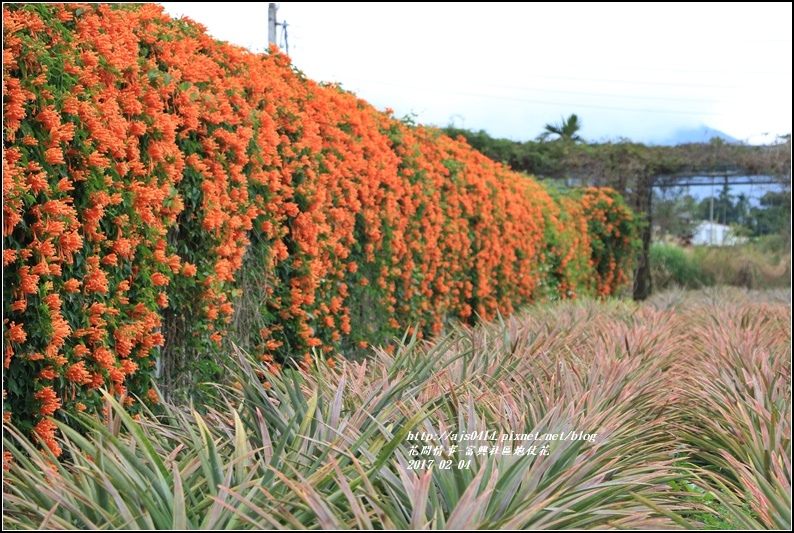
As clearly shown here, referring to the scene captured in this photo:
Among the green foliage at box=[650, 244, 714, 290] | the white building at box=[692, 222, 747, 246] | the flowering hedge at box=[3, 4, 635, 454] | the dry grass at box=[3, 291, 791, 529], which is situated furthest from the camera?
the white building at box=[692, 222, 747, 246]

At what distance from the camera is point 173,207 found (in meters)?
3.85

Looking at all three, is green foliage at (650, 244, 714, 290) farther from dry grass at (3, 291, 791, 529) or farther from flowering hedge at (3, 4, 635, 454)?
dry grass at (3, 291, 791, 529)

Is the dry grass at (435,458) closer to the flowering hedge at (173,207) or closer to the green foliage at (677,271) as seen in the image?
the flowering hedge at (173,207)

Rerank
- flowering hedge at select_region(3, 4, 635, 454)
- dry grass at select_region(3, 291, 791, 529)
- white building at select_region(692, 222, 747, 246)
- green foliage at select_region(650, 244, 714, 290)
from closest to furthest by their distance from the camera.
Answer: dry grass at select_region(3, 291, 791, 529) < flowering hedge at select_region(3, 4, 635, 454) < green foliage at select_region(650, 244, 714, 290) < white building at select_region(692, 222, 747, 246)

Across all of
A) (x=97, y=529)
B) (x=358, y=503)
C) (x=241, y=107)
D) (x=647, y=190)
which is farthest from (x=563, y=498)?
(x=647, y=190)

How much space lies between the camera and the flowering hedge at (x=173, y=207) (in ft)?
10.1

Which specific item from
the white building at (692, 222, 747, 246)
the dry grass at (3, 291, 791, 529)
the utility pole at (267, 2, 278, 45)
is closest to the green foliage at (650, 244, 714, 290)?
the white building at (692, 222, 747, 246)

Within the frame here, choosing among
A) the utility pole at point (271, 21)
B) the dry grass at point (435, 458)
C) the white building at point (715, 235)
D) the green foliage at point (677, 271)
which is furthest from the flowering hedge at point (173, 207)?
the white building at point (715, 235)

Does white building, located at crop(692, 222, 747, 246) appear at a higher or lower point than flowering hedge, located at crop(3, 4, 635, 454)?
lower

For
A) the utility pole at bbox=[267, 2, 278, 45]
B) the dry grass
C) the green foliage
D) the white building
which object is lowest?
the green foliage

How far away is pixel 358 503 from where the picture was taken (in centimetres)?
222

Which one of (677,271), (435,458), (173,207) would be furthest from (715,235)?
(435,458)

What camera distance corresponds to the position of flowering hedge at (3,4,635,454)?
3066mm

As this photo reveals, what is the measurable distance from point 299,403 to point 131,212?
128 centimetres
